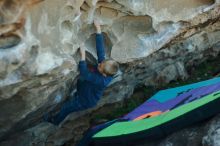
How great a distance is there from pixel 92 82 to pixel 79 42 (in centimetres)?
45

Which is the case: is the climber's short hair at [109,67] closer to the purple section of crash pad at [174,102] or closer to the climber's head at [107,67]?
the climber's head at [107,67]

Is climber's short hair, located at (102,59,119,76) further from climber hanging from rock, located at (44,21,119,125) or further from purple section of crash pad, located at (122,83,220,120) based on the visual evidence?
purple section of crash pad, located at (122,83,220,120)

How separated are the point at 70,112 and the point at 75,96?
0.62 feet

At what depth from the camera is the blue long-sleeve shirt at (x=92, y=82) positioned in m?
5.23

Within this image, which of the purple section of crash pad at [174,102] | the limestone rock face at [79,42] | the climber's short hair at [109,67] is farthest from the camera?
the climber's short hair at [109,67]

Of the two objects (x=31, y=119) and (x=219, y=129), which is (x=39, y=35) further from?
(x=219, y=129)

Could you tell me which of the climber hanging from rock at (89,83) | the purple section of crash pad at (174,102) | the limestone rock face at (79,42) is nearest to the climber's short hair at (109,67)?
the climber hanging from rock at (89,83)

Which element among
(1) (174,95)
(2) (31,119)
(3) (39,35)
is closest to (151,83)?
(1) (174,95)

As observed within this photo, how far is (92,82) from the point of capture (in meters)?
5.29

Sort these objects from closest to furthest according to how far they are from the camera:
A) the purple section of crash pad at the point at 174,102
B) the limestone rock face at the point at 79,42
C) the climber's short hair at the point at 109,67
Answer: the limestone rock face at the point at 79,42 → the purple section of crash pad at the point at 174,102 → the climber's short hair at the point at 109,67

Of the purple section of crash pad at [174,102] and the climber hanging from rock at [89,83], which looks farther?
the climber hanging from rock at [89,83]

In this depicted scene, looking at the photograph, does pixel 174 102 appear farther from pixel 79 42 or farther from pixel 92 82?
pixel 79 42

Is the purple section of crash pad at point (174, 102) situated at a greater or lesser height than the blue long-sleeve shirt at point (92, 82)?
lesser

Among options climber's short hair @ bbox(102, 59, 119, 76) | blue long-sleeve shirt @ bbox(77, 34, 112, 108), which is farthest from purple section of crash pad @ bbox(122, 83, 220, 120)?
climber's short hair @ bbox(102, 59, 119, 76)
